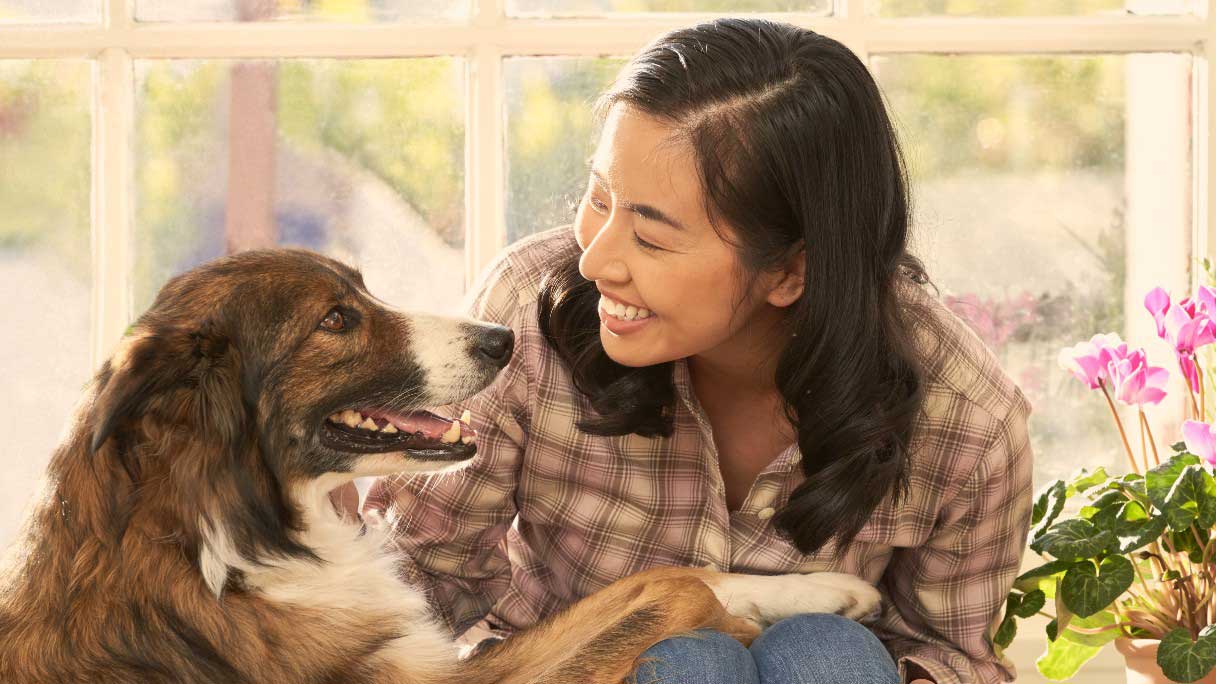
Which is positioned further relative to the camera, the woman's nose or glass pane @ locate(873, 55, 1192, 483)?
glass pane @ locate(873, 55, 1192, 483)

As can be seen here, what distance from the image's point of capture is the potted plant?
203 cm

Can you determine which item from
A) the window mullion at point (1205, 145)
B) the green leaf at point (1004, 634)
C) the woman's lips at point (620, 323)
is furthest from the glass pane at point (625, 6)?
the green leaf at point (1004, 634)

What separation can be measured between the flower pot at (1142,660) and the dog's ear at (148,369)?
Answer: 5.12ft

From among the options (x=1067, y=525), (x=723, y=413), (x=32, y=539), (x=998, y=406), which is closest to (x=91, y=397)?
(x=32, y=539)

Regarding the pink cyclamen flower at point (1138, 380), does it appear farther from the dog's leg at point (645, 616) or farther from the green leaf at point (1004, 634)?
the dog's leg at point (645, 616)

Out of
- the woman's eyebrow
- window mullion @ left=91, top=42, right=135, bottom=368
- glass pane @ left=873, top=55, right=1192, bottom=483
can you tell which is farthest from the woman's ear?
window mullion @ left=91, top=42, right=135, bottom=368

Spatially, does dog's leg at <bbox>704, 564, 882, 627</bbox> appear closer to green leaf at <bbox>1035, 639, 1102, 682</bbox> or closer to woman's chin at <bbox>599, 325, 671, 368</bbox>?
woman's chin at <bbox>599, 325, 671, 368</bbox>

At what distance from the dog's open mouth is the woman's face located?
257mm

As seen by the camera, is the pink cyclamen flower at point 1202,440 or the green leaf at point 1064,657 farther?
the green leaf at point 1064,657

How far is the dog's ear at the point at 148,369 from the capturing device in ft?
4.85

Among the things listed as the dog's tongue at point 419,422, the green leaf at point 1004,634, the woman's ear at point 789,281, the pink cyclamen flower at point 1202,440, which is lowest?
the green leaf at point 1004,634

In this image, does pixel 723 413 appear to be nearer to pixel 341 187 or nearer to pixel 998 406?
pixel 998 406

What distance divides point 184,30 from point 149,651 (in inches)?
60.2

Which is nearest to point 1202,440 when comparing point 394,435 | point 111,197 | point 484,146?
point 394,435
